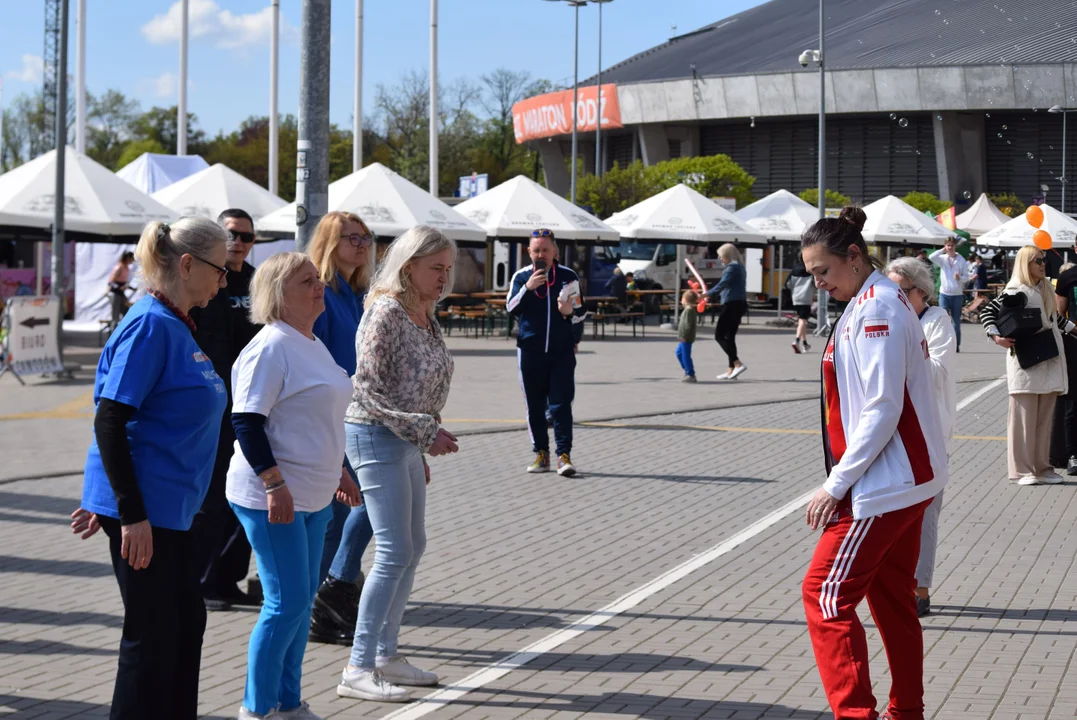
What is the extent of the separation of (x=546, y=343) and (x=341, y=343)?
201 inches

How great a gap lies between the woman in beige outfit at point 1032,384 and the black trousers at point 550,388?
3222 mm

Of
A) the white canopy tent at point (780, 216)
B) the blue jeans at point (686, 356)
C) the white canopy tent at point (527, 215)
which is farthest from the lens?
the white canopy tent at point (780, 216)

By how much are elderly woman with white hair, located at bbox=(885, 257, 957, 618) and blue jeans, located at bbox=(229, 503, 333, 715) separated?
10.3 ft

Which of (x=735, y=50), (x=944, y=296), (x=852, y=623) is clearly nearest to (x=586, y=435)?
(x=852, y=623)

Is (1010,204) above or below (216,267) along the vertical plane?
above

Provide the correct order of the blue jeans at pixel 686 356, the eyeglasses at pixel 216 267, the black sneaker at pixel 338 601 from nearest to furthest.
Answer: the eyeglasses at pixel 216 267 < the black sneaker at pixel 338 601 < the blue jeans at pixel 686 356

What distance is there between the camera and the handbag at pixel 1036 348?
35.2 ft

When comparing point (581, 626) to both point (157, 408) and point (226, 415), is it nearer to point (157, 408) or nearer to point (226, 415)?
point (226, 415)

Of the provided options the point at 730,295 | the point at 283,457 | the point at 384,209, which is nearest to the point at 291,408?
the point at 283,457

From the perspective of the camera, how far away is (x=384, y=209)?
83.2ft

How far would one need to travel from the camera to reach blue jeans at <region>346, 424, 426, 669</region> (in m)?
5.48

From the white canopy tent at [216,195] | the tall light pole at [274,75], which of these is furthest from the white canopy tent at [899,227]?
the tall light pole at [274,75]

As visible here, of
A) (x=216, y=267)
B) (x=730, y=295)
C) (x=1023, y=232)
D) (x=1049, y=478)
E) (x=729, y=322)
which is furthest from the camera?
(x=1023, y=232)

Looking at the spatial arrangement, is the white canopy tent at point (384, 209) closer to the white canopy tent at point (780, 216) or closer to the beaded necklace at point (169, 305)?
the white canopy tent at point (780, 216)
